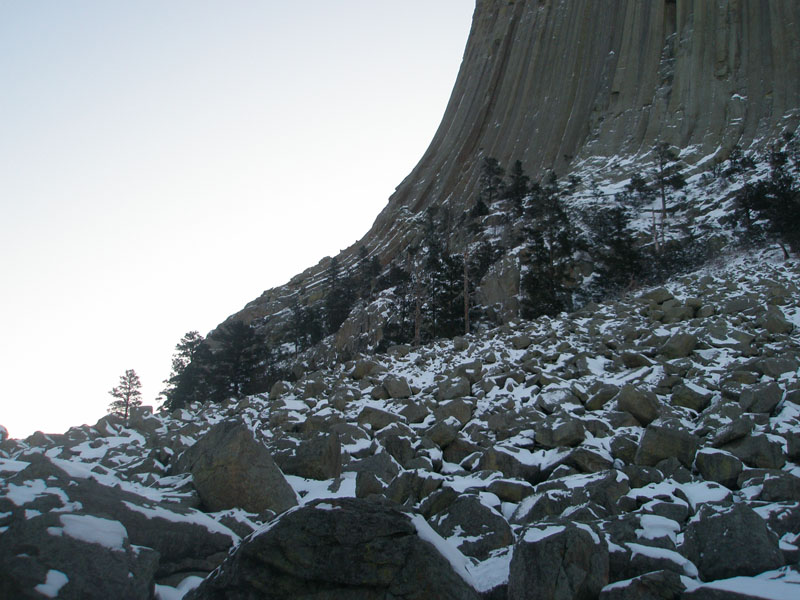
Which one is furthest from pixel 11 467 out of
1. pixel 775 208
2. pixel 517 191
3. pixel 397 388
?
pixel 517 191

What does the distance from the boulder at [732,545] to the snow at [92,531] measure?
15.5ft

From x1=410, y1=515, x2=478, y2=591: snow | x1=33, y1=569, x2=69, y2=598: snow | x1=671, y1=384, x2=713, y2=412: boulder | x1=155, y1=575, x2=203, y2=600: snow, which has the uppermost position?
x1=33, y1=569, x2=69, y2=598: snow

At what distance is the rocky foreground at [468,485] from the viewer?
12.4ft

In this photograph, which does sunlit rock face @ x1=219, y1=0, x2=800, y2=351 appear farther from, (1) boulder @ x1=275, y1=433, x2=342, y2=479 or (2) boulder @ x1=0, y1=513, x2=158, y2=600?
(2) boulder @ x1=0, y1=513, x2=158, y2=600

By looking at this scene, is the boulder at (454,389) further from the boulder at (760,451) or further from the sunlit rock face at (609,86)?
the sunlit rock face at (609,86)

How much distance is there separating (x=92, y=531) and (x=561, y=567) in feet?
12.1

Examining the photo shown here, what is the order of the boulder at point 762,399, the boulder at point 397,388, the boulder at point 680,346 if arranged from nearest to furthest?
the boulder at point 762,399
the boulder at point 680,346
the boulder at point 397,388

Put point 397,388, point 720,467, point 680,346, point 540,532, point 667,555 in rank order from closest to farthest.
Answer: point 667,555 < point 540,532 < point 720,467 < point 680,346 < point 397,388

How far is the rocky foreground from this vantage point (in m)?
3.79

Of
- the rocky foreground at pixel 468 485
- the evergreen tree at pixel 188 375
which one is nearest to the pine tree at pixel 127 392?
the evergreen tree at pixel 188 375

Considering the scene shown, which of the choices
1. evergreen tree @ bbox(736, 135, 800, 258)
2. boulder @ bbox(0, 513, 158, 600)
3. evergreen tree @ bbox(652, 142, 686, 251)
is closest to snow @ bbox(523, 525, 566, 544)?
boulder @ bbox(0, 513, 158, 600)

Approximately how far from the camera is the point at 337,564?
3.73 m

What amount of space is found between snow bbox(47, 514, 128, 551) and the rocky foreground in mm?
20

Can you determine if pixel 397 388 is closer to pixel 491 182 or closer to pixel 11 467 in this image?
pixel 11 467
